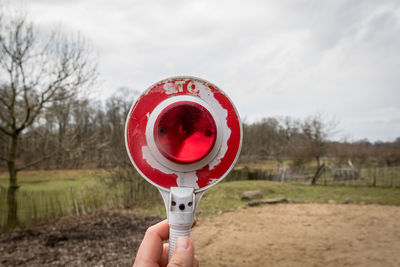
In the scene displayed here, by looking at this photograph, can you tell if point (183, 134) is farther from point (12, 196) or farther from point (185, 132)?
point (12, 196)

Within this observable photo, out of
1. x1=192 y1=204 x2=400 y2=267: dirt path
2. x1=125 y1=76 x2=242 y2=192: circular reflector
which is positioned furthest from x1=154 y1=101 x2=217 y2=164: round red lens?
x1=192 y1=204 x2=400 y2=267: dirt path

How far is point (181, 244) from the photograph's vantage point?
79 centimetres

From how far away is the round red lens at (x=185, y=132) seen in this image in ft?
2.70

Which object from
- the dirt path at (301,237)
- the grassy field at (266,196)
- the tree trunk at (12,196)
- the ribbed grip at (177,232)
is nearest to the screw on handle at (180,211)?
the ribbed grip at (177,232)

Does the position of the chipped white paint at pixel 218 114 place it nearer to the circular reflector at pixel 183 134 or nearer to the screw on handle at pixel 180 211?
the circular reflector at pixel 183 134

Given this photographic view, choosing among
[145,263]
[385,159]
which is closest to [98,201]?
[145,263]

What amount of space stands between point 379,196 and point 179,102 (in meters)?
13.4

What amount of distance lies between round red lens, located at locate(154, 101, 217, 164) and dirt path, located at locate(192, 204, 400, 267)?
14.9 feet

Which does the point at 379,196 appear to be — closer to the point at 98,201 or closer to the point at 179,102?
the point at 98,201

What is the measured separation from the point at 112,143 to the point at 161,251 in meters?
9.92

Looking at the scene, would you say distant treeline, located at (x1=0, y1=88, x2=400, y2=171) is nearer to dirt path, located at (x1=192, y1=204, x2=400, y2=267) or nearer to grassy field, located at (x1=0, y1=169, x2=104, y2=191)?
grassy field, located at (x1=0, y1=169, x2=104, y2=191)

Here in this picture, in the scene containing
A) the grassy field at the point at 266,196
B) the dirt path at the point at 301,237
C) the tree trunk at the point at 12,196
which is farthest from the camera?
the grassy field at the point at 266,196

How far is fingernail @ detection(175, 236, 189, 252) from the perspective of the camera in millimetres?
785

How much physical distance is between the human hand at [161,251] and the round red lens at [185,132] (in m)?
0.27
